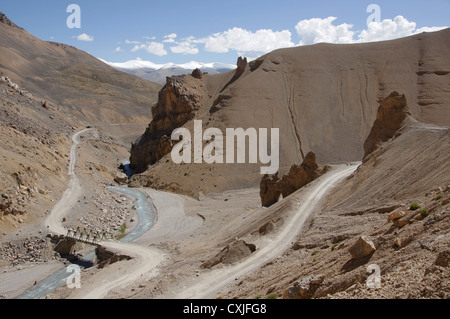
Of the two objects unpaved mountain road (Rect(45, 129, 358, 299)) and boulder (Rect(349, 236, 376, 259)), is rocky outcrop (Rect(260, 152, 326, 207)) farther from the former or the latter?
boulder (Rect(349, 236, 376, 259))

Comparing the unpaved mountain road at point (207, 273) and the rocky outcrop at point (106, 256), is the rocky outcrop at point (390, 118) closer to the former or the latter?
the unpaved mountain road at point (207, 273)

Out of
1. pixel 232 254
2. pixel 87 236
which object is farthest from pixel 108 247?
pixel 232 254

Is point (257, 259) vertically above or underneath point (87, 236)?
above

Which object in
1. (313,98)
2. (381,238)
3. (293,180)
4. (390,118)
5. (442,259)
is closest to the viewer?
(442,259)

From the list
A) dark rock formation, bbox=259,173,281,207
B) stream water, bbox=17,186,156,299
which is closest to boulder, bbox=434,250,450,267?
stream water, bbox=17,186,156,299

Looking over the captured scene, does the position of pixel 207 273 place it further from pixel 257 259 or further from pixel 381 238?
pixel 381 238
